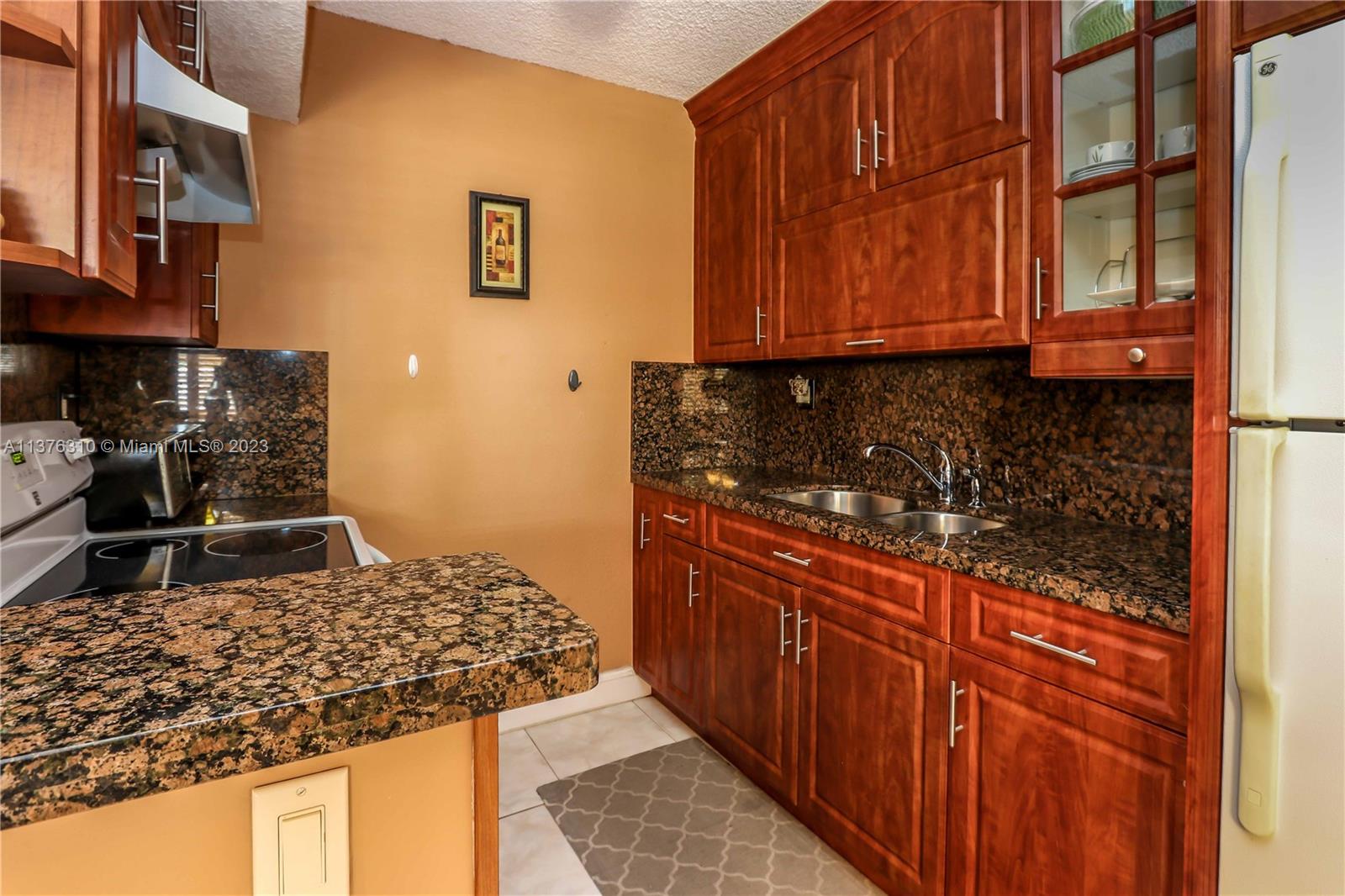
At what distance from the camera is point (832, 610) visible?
1.88 m

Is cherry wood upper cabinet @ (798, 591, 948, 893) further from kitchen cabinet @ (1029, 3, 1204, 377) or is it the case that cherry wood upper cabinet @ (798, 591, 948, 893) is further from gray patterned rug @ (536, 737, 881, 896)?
kitchen cabinet @ (1029, 3, 1204, 377)

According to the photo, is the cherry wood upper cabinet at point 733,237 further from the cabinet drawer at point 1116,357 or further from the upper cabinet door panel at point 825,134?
the cabinet drawer at point 1116,357

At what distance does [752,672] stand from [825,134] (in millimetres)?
1804

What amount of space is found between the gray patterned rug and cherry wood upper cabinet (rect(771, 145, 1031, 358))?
1.49m

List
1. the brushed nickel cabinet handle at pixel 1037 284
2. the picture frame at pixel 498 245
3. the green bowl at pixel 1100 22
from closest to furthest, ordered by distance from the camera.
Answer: the green bowl at pixel 1100 22 < the brushed nickel cabinet handle at pixel 1037 284 < the picture frame at pixel 498 245

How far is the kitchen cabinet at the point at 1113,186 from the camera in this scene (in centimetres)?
142

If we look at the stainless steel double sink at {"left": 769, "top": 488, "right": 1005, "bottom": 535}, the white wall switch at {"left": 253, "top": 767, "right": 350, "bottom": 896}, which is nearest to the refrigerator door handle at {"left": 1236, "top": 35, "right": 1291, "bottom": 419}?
the stainless steel double sink at {"left": 769, "top": 488, "right": 1005, "bottom": 535}

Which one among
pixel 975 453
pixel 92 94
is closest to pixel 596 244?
pixel 975 453

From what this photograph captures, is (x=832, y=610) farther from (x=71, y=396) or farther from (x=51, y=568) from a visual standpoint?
(x=71, y=396)

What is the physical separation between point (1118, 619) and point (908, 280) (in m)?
1.13

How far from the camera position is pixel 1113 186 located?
153 cm

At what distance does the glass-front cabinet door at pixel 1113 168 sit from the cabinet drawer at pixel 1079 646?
630mm

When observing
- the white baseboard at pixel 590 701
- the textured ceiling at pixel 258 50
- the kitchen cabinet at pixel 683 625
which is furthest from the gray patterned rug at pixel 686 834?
the textured ceiling at pixel 258 50

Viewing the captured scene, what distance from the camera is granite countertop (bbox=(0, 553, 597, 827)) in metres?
0.41
